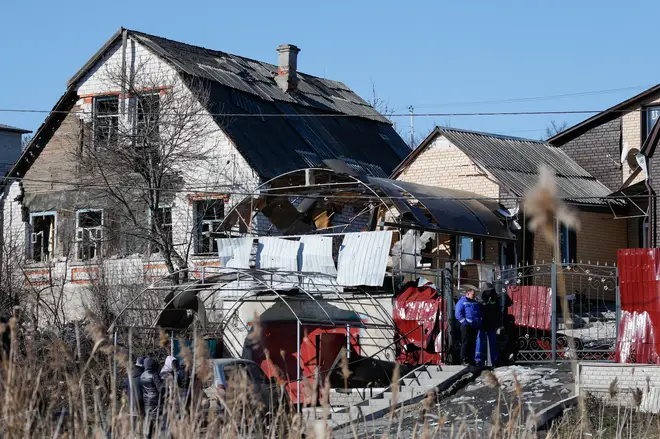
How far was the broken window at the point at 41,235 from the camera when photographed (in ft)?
99.9

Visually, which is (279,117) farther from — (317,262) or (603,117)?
(603,117)

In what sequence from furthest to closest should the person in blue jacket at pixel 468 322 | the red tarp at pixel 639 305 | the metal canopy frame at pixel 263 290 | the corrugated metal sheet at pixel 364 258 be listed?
the corrugated metal sheet at pixel 364 258
the metal canopy frame at pixel 263 290
the person in blue jacket at pixel 468 322
the red tarp at pixel 639 305

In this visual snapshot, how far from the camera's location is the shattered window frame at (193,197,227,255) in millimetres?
27875

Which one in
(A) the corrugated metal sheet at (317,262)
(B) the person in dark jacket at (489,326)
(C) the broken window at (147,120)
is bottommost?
(B) the person in dark jacket at (489,326)

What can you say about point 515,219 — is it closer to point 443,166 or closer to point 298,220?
point 443,166

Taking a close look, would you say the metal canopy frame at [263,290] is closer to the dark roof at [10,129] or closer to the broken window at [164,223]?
the broken window at [164,223]

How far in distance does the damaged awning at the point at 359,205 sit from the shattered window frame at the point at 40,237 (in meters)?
7.66

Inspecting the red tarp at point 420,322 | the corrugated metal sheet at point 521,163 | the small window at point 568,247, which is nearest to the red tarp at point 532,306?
the red tarp at point 420,322

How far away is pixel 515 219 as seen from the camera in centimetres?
2620

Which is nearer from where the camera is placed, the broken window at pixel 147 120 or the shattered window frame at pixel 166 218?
the broken window at pixel 147 120

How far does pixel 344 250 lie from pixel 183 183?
7.51 meters

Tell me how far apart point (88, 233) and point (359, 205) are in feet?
25.9

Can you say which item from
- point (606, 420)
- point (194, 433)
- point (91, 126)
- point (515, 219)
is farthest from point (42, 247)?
point (194, 433)

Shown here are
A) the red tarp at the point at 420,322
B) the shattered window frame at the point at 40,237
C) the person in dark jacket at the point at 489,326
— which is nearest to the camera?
the person in dark jacket at the point at 489,326
